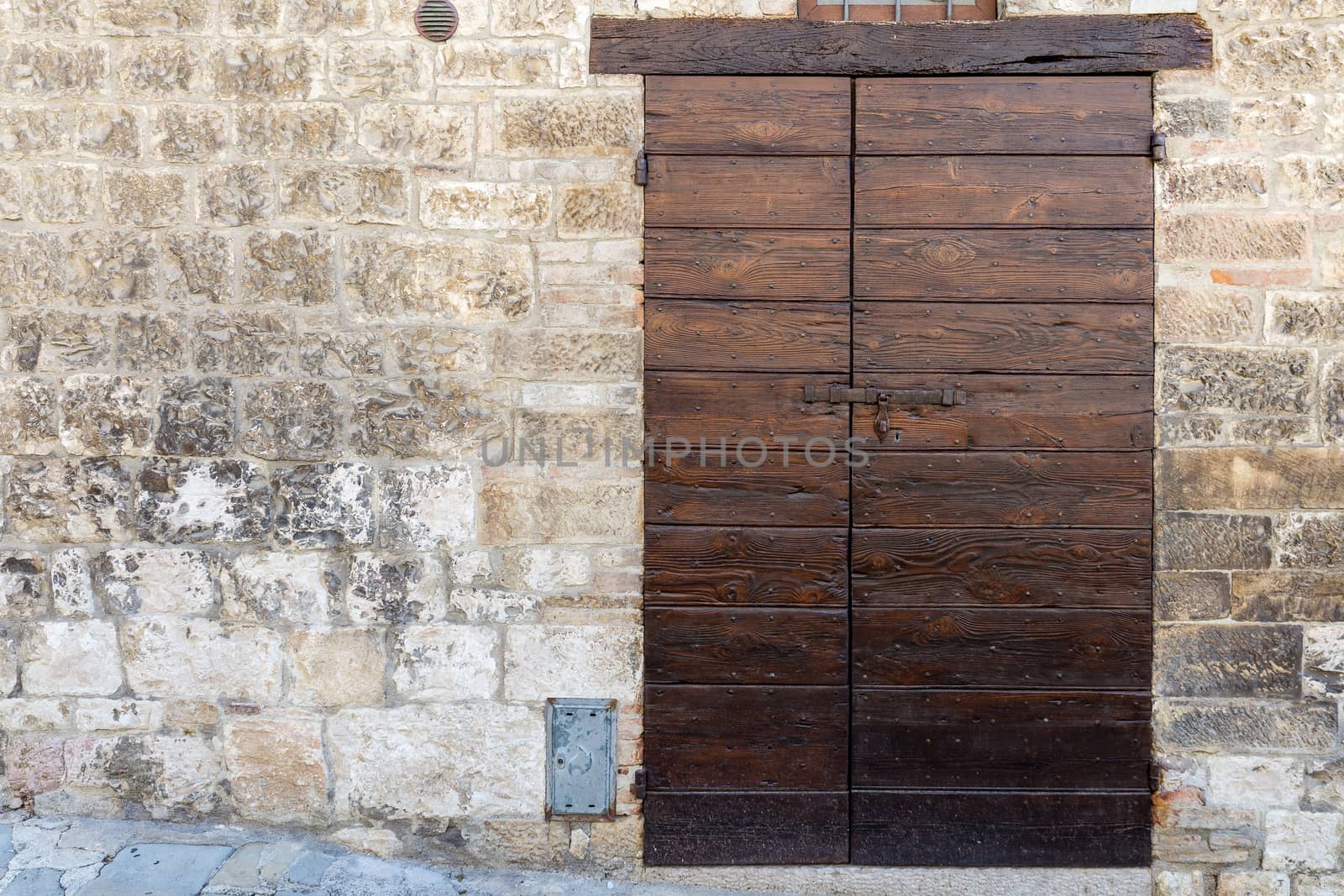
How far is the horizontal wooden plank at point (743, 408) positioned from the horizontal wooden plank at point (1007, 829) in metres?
1.16

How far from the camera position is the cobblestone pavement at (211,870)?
96.4 inches

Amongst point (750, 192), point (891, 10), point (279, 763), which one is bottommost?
point (279, 763)

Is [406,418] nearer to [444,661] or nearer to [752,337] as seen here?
[444,661]

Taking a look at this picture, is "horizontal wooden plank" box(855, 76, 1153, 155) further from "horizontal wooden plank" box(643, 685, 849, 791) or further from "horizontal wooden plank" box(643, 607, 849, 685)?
"horizontal wooden plank" box(643, 685, 849, 791)

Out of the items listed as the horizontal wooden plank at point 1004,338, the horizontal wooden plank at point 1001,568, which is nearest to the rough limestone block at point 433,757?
the horizontal wooden plank at point 1001,568

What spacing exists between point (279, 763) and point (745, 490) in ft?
5.41

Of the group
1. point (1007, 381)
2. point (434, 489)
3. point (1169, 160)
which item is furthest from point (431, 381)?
point (1169, 160)

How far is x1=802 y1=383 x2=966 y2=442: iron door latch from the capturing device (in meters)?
2.62

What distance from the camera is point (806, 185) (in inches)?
104

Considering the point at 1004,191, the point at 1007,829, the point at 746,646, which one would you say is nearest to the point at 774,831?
the point at 746,646

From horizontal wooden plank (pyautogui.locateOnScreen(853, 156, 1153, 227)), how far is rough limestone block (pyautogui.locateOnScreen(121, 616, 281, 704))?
7.37 ft

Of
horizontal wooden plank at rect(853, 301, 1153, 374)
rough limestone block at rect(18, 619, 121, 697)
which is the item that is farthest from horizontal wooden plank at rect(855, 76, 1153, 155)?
rough limestone block at rect(18, 619, 121, 697)

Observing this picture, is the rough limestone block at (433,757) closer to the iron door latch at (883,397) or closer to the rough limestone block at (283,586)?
the rough limestone block at (283,586)

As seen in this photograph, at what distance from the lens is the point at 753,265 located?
2.64 m
